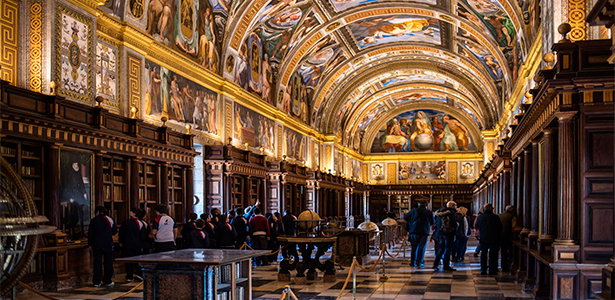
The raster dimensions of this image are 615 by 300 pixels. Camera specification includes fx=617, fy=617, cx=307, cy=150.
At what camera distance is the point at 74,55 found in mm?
12102

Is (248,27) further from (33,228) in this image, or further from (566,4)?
(33,228)

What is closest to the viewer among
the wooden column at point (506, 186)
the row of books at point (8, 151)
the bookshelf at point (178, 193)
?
the row of books at point (8, 151)

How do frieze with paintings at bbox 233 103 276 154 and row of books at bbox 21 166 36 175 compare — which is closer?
row of books at bbox 21 166 36 175

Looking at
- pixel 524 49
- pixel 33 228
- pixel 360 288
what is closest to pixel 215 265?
pixel 33 228

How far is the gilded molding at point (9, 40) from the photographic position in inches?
399

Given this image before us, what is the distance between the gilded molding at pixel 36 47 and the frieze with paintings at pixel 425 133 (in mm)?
37394

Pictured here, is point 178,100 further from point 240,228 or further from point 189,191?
point 240,228

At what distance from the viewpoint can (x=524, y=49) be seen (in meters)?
17.9

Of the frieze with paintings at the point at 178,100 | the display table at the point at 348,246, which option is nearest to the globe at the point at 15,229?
the frieze with paintings at the point at 178,100

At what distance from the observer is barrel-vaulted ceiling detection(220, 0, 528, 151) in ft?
70.0

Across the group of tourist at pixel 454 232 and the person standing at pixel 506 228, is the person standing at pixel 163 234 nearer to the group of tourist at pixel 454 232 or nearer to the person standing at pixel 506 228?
the group of tourist at pixel 454 232

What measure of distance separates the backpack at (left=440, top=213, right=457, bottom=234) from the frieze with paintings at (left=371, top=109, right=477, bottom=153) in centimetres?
3246

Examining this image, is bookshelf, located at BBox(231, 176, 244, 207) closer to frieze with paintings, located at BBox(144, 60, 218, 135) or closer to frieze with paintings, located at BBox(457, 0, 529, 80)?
frieze with paintings, located at BBox(144, 60, 218, 135)

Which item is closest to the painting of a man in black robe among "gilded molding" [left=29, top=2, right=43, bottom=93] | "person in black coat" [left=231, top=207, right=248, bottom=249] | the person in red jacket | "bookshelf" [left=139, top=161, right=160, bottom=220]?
"gilded molding" [left=29, top=2, right=43, bottom=93]
